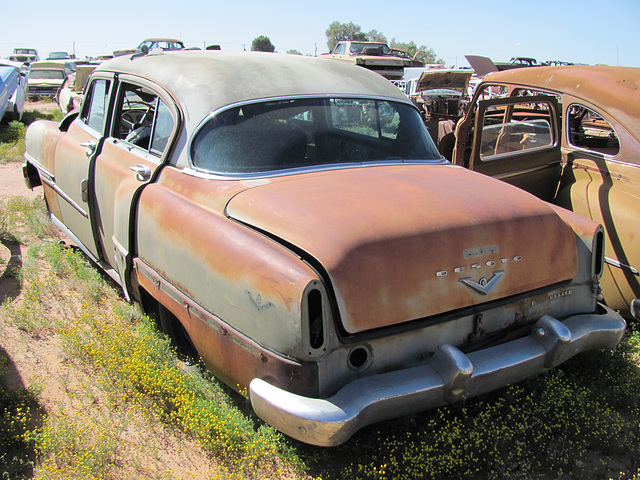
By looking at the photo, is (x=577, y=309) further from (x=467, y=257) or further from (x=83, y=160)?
(x=83, y=160)

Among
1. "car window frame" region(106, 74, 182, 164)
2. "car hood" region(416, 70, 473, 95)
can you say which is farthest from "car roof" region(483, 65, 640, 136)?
"car hood" region(416, 70, 473, 95)

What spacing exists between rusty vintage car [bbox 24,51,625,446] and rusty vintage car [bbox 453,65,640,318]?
3.09 ft

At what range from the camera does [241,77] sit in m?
3.24

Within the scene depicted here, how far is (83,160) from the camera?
3.93 meters

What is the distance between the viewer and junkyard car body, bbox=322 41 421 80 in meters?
16.8

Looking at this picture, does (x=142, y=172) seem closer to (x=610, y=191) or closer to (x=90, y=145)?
(x=90, y=145)

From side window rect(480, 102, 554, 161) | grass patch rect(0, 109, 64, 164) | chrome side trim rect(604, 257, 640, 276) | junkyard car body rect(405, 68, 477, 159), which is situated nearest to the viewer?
chrome side trim rect(604, 257, 640, 276)

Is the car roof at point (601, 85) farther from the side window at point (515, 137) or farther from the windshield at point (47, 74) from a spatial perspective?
the windshield at point (47, 74)

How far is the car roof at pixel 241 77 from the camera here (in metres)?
3.10

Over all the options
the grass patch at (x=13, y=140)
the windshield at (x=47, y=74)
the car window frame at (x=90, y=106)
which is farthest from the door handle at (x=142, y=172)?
the windshield at (x=47, y=74)

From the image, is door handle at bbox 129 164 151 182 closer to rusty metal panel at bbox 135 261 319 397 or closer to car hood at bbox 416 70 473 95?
rusty metal panel at bbox 135 261 319 397

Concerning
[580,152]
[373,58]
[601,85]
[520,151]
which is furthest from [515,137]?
[373,58]

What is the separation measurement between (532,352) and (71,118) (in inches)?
171

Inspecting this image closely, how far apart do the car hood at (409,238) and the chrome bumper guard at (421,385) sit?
0.79 feet
